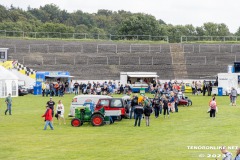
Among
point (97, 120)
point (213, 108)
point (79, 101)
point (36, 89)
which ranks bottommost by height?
point (97, 120)

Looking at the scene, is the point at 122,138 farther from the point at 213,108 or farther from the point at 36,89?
the point at 36,89

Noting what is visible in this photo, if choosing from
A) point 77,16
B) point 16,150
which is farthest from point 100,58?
point 77,16

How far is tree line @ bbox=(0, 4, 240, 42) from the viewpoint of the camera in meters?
122

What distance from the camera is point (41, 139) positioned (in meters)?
29.3

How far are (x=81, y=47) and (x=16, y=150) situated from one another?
6350 cm

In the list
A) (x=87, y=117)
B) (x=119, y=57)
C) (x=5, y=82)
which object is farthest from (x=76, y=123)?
(x=119, y=57)

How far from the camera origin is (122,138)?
29703mm

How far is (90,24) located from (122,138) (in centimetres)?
16110

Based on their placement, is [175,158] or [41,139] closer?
[175,158]

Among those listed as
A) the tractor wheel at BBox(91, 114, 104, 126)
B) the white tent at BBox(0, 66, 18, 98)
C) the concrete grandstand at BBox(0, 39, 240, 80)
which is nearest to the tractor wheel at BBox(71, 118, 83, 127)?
the tractor wheel at BBox(91, 114, 104, 126)

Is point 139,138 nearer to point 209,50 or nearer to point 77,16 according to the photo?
point 209,50

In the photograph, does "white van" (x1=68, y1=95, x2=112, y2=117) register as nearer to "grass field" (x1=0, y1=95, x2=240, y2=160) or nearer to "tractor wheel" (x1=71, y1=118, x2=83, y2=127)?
"grass field" (x1=0, y1=95, x2=240, y2=160)

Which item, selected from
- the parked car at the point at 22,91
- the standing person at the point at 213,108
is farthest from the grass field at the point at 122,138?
the parked car at the point at 22,91

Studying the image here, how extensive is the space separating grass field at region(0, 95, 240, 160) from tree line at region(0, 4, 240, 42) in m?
77.7
